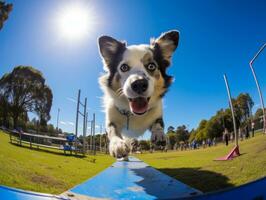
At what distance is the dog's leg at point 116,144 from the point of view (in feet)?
8.02

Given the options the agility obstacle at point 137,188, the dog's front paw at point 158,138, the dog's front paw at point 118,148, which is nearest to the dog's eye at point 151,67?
the dog's front paw at point 158,138

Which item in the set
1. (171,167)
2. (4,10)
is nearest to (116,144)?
(171,167)

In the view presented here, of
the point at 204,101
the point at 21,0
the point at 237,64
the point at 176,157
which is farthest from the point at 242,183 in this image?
the point at 21,0

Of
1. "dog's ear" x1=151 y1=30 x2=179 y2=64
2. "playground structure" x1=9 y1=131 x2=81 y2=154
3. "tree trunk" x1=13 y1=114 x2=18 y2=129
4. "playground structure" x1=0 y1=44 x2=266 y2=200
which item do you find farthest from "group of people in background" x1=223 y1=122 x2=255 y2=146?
"tree trunk" x1=13 y1=114 x2=18 y2=129

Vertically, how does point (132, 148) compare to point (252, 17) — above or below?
below

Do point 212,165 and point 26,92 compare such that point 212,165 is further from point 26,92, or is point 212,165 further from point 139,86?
point 26,92

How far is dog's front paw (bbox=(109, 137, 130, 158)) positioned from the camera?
2.44 meters

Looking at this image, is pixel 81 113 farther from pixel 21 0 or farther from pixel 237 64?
pixel 237 64

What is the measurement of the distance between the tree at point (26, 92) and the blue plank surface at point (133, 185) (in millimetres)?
593

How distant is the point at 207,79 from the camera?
2.31 meters

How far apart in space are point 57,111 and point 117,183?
0.68 m

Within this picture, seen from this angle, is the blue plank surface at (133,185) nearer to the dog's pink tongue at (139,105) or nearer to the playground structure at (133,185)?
the playground structure at (133,185)

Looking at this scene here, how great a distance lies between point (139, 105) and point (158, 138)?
336mm

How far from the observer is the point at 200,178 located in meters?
2.50
